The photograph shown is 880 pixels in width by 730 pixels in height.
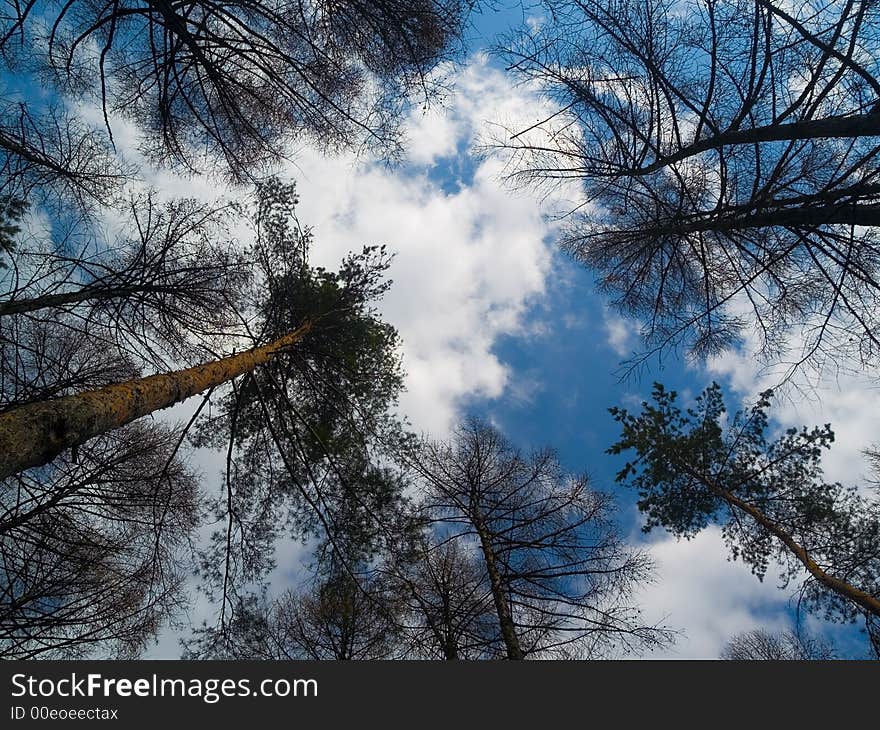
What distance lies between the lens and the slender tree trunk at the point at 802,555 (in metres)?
4.79

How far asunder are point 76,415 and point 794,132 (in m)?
6.26

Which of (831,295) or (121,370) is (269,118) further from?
(831,295)

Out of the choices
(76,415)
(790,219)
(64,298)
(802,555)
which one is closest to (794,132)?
(790,219)

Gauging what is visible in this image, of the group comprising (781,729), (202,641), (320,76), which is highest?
(320,76)

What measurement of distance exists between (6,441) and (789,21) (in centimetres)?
608

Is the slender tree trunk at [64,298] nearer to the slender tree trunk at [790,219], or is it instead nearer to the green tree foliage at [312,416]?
the green tree foliage at [312,416]

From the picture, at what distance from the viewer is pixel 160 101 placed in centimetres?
488

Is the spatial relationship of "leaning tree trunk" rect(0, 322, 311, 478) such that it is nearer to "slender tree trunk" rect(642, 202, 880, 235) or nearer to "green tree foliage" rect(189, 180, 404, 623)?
"green tree foliage" rect(189, 180, 404, 623)

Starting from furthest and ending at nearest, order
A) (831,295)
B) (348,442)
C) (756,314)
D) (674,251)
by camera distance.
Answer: (348,442) → (674,251) → (756,314) → (831,295)

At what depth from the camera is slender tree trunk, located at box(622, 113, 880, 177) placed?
3.30 metres

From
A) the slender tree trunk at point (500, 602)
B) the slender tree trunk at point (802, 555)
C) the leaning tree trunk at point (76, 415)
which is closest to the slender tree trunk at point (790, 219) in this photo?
the slender tree trunk at point (802, 555)

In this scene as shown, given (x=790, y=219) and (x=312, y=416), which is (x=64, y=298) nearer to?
(x=312, y=416)

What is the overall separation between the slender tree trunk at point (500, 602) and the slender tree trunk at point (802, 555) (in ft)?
10.4

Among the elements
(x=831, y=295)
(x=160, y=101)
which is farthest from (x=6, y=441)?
(x=831, y=295)
